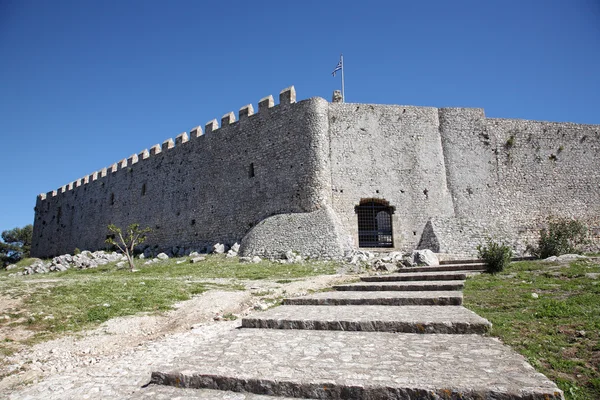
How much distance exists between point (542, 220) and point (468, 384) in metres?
22.4

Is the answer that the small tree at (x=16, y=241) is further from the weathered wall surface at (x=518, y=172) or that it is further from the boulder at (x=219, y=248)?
the weathered wall surface at (x=518, y=172)

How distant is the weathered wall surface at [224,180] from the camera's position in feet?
65.4

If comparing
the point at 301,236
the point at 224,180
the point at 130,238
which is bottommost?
the point at 301,236

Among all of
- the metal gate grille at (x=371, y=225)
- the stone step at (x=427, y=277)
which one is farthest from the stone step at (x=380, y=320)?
the metal gate grille at (x=371, y=225)

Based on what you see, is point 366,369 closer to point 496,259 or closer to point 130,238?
point 496,259

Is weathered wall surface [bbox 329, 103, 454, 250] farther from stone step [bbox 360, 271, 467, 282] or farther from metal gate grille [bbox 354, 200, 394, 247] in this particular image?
stone step [bbox 360, 271, 467, 282]

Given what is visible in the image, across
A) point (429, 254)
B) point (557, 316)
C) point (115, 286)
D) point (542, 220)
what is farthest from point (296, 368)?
point (542, 220)

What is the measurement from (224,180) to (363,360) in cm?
2067

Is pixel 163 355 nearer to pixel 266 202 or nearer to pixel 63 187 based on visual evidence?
pixel 266 202

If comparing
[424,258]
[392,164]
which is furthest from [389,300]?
[392,164]

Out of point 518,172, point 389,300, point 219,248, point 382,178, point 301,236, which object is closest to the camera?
point 389,300

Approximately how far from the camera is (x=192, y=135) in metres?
25.8

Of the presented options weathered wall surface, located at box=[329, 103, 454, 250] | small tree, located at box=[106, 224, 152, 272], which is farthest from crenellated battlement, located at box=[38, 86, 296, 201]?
small tree, located at box=[106, 224, 152, 272]

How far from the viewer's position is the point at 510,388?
2740 millimetres
